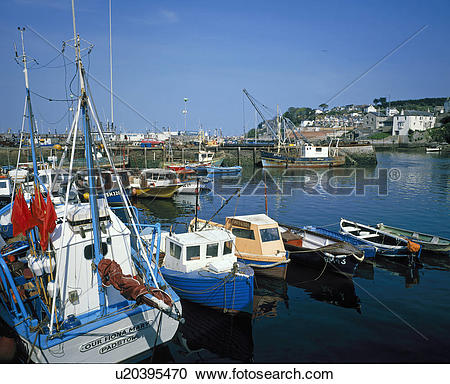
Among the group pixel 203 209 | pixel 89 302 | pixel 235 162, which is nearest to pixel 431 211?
pixel 203 209

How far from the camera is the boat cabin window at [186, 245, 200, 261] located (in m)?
13.6

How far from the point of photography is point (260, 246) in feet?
54.1

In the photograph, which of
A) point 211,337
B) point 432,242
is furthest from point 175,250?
point 432,242

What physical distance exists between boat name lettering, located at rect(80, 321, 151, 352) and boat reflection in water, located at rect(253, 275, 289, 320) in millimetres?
5498

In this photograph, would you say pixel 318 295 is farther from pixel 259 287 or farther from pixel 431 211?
pixel 431 211

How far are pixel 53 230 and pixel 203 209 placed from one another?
2523cm

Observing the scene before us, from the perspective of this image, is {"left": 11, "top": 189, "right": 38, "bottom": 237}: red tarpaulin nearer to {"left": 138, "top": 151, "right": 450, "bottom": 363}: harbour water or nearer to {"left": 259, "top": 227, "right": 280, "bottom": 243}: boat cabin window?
A: {"left": 138, "top": 151, "right": 450, "bottom": 363}: harbour water

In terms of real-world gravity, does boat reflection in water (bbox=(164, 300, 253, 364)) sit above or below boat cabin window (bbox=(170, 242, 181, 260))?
below

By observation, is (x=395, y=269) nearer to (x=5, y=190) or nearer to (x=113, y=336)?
(x=113, y=336)

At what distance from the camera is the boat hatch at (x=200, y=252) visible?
13594 millimetres

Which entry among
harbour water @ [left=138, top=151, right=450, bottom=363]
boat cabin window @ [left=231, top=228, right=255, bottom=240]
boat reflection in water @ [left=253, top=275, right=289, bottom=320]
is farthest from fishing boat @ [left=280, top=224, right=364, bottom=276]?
boat cabin window @ [left=231, top=228, right=255, bottom=240]

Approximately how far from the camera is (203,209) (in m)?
35.3

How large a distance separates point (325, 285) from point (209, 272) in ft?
22.9

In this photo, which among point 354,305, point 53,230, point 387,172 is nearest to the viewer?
point 53,230
